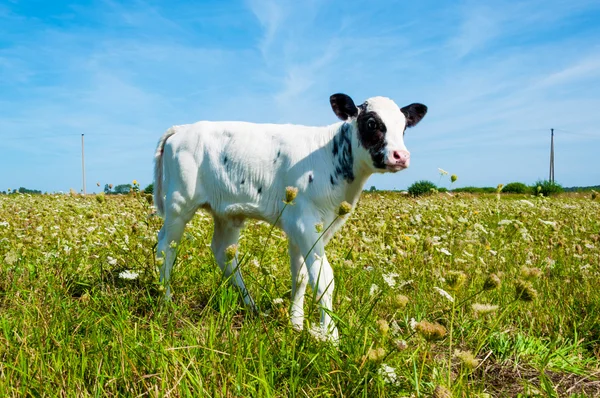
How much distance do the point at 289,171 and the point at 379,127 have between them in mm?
896

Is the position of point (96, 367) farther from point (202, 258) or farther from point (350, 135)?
point (202, 258)

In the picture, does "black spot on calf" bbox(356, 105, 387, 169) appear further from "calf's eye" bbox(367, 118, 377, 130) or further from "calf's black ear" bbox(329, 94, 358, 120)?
"calf's black ear" bbox(329, 94, 358, 120)

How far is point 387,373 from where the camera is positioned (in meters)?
2.63

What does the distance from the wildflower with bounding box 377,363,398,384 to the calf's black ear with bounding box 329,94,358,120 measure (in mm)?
2412

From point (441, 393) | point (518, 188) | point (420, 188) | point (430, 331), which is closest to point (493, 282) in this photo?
point (430, 331)

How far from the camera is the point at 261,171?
15.5 ft

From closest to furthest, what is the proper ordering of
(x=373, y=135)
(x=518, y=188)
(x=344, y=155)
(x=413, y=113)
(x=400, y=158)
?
(x=400, y=158) → (x=373, y=135) → (x=344, y=155) → (x=413, y=113) → (x=518, y=188)

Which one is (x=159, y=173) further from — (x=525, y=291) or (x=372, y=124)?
(x=525, y=291)

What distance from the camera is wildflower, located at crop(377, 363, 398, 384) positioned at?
8.50 feet

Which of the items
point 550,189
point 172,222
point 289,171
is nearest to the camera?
point 289,171

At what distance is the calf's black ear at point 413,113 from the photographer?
475cm

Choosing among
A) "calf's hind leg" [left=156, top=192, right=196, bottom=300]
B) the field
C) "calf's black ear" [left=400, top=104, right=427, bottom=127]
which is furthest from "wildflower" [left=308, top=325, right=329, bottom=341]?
"calf's black ear" [left=400, top=104, right=427, bottom=127]

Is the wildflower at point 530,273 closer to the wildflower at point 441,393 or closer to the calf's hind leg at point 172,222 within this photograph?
the wildflower at point 441,393

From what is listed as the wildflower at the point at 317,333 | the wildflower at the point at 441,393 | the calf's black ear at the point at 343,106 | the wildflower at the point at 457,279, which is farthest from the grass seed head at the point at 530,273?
the calf's black ear at the point at 343,106
